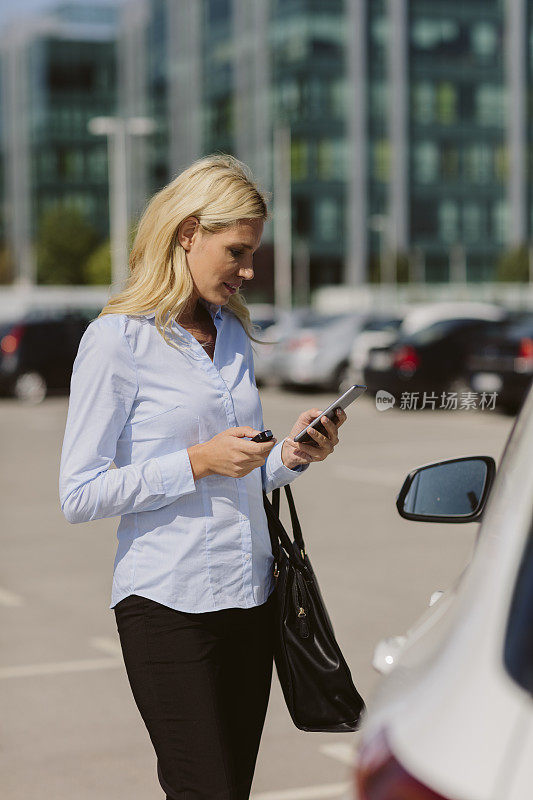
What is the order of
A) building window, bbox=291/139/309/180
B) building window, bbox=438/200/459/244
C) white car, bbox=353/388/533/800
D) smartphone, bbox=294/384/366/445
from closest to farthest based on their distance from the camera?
white car, bbox=353/388/533/800 < smartphone, bbox=294/384/366/445 < building window, bbox=291/139/309/180 < building window, bbox=438/200/459/244

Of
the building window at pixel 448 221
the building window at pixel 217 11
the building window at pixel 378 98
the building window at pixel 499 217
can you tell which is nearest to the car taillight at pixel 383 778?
the building window at pixel 378 98

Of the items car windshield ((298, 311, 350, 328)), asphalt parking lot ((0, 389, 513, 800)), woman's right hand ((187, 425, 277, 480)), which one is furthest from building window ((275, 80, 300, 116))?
woman's right hand ((187, 425, 277, 480))

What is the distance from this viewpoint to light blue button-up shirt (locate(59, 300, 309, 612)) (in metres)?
2.80

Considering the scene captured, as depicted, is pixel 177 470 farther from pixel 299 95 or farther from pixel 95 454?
pixel 299 95

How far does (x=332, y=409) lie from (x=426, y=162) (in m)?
83.2

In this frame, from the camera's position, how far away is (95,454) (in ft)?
9.18

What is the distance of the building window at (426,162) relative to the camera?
83750mm

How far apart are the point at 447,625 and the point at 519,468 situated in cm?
22

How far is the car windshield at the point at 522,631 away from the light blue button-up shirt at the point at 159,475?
136 cm

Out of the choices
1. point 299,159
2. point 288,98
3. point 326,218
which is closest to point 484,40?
point 288,98

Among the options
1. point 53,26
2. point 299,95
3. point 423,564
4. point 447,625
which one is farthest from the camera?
point 53,26

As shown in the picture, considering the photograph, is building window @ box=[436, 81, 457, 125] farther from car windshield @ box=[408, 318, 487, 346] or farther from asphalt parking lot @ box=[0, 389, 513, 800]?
asphalt parking lot @ box=[0, 389, 513, 800]

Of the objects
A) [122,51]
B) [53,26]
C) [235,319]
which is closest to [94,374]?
[235,319]

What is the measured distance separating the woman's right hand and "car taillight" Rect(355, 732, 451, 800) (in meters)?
1.23
